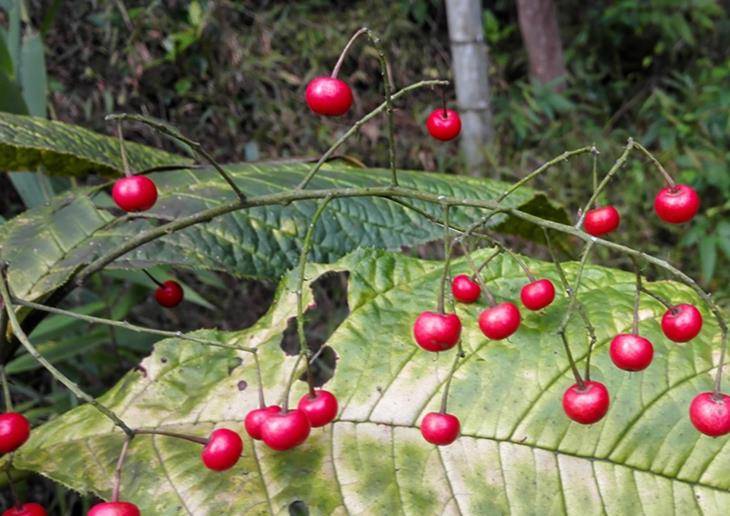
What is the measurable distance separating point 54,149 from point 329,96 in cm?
53

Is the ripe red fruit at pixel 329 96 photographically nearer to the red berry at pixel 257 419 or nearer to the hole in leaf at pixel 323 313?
the red berry at pixel 257 419

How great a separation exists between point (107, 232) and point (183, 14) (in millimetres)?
3150

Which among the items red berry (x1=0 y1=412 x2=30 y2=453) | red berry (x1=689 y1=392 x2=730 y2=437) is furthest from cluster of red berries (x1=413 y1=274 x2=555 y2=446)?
red berry (x1=0 y1=412 x2=30 y2=453)

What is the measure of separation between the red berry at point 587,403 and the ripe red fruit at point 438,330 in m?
0.14

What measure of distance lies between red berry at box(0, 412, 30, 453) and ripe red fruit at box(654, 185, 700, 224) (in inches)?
34.3

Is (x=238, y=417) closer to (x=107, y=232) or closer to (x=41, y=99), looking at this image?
(x=107, y=232)

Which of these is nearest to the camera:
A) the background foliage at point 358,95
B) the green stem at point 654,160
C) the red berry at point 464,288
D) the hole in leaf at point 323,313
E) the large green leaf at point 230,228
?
the green stem at point 654,160

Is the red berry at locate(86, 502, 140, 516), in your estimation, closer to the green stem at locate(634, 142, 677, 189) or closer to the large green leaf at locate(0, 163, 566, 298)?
the large green leaf at locate(0, 163, 566, 298)

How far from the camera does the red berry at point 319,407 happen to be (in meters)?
0.92

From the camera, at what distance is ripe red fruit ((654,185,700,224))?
1.00m

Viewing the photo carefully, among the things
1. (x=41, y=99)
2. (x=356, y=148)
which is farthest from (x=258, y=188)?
(x=356, y=148)

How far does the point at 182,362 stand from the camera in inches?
44.6

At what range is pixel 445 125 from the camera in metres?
1.14

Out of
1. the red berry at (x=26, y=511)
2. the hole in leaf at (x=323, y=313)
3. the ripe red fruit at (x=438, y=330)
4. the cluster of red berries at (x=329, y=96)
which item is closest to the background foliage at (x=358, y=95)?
the hole in leaf at (x=323, y=313)
